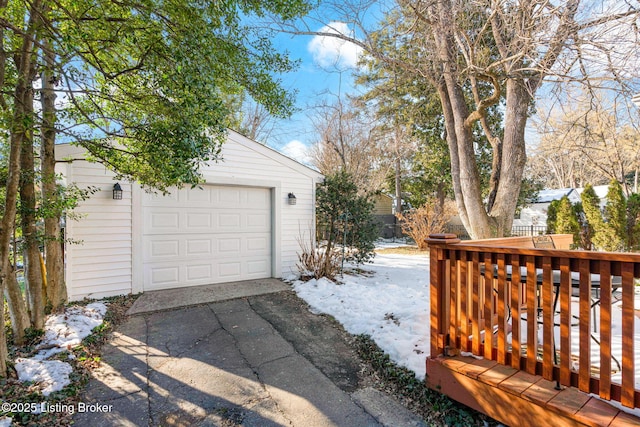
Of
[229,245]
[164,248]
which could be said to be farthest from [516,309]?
[164,248]

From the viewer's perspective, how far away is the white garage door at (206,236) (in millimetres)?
5066

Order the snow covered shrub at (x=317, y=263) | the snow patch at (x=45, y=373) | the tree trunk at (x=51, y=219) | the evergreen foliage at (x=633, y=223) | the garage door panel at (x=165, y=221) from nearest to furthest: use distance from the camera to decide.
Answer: the snow patch at (x=45, y=373)
the tree trunk at (x=51, y=219)
the garage door panel at (x=165, y=221)
the snow covered shrub at (x=317, y=263)
the evergreen foliage at (x=633, y=223)

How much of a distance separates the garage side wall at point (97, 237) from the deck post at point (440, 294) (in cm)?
461

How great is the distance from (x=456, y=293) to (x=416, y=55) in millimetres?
5187

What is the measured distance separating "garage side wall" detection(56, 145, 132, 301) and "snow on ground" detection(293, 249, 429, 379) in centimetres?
292

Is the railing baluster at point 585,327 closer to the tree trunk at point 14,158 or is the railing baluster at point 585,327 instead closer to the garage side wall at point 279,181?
the tree trunk at point 14,158

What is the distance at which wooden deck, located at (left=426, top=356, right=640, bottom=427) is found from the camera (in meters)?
1.58

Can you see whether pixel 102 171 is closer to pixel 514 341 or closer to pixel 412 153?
pixel 514 341

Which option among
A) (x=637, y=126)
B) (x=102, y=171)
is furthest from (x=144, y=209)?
(x=637, y=126)

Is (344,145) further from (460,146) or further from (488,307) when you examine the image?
(488,307)

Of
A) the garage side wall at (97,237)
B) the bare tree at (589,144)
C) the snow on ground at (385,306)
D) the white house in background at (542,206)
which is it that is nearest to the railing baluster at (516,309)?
the snow on ground at (385,306)

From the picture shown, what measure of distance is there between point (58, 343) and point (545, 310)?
4.26 meters

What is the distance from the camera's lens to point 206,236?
215 inches

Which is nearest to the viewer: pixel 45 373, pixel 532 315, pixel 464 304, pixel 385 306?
pixel 532 315
